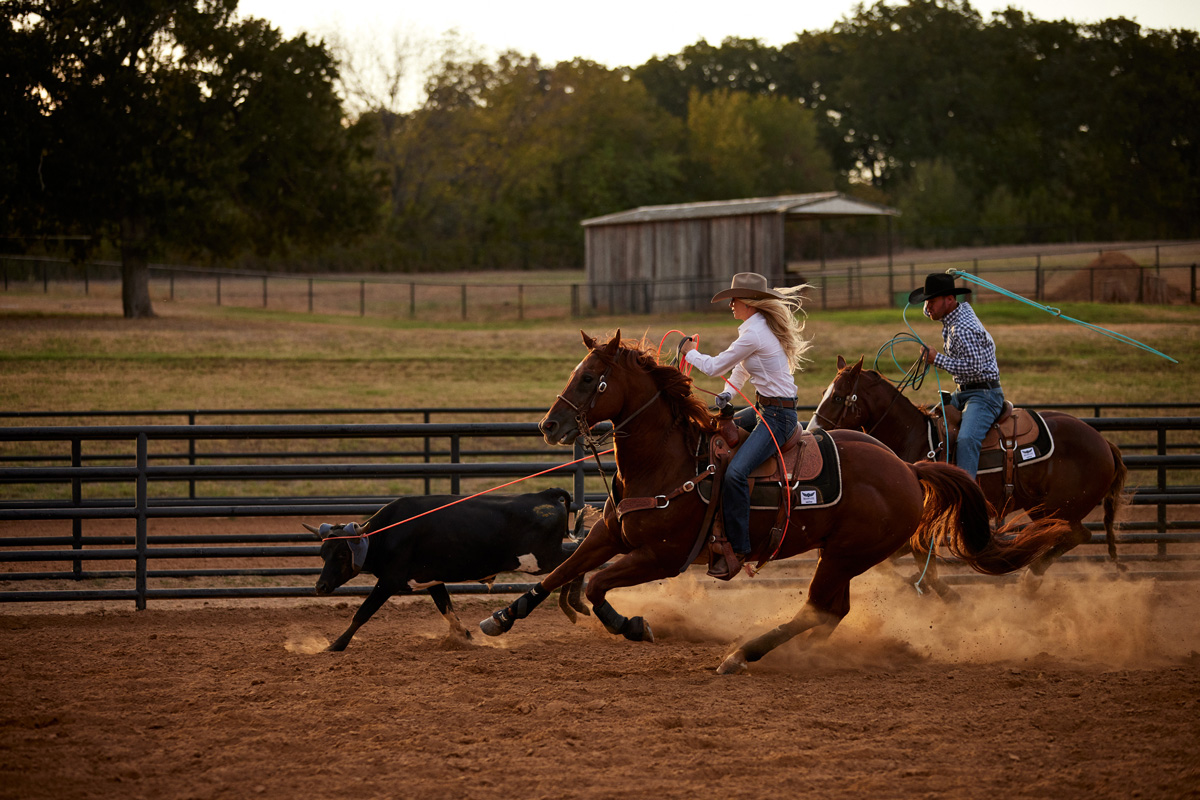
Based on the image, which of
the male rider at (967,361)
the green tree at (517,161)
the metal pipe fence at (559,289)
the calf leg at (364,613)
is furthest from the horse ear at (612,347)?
the green tree at (517,161)

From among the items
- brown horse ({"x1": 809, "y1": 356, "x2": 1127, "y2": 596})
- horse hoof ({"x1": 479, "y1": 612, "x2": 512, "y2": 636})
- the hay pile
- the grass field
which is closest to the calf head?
horse hoof ({"x1": 479, "y1": 612, "x2": 512, "y2": 636})

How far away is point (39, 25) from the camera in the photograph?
23.1 meters

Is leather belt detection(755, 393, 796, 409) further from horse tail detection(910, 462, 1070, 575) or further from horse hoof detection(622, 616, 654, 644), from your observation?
horse hoof detection(622, 616, 654, 644)

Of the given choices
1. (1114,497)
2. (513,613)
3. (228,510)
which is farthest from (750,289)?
(228,510)

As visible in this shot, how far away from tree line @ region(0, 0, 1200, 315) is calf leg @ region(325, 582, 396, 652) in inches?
843

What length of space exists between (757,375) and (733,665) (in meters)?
1.66

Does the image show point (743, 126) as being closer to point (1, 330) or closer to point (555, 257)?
point (555, 257)

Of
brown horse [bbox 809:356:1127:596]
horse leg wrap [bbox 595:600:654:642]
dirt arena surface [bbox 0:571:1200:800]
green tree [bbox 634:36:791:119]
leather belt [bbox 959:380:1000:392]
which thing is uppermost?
green tree [bbox 634:36:791:119]

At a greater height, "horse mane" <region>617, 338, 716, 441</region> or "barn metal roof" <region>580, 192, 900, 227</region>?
"barn metal roof" <region>580, 192, 900, 227</region>

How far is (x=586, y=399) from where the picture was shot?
5.41 m

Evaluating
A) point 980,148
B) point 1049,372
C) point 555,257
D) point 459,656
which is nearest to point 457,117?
point 555,257

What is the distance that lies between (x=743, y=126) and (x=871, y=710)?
62.6m

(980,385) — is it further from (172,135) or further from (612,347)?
(172,135)

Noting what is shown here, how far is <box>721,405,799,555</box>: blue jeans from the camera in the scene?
5.62m
